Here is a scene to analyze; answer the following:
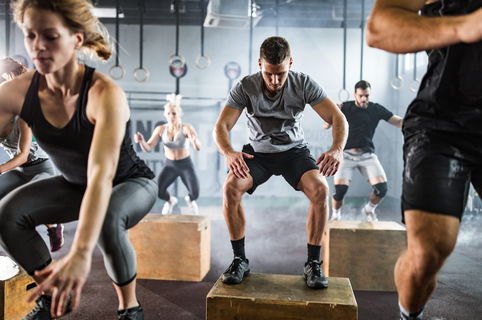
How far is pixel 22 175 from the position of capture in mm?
2510

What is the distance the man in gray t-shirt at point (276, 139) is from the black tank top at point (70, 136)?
29.0 inches

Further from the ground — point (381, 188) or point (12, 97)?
point (12, 97)

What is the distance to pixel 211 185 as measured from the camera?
288 inches

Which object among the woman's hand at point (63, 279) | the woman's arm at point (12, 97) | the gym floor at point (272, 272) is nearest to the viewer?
the woman's hand at point (63, 279)

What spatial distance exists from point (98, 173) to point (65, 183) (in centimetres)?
44

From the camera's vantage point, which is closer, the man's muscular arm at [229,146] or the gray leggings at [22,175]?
the man's muscular arm at [229,146]

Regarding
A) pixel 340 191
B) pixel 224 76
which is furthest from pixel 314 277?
pixel 224 76

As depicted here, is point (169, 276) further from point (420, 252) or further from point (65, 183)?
point (420, 252)

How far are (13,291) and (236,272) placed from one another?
1.21 m

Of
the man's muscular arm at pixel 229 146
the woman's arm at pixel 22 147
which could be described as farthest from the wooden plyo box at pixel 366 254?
the woman's arm at pixel 22 147

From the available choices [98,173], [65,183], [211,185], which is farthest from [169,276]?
[211,185]

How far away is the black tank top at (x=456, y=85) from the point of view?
1.04 m

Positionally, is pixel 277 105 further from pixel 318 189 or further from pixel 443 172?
pixel 443 172

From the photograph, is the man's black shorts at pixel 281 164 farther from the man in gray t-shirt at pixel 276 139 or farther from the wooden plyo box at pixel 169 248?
the wooden plyo box at pixel 169 248
